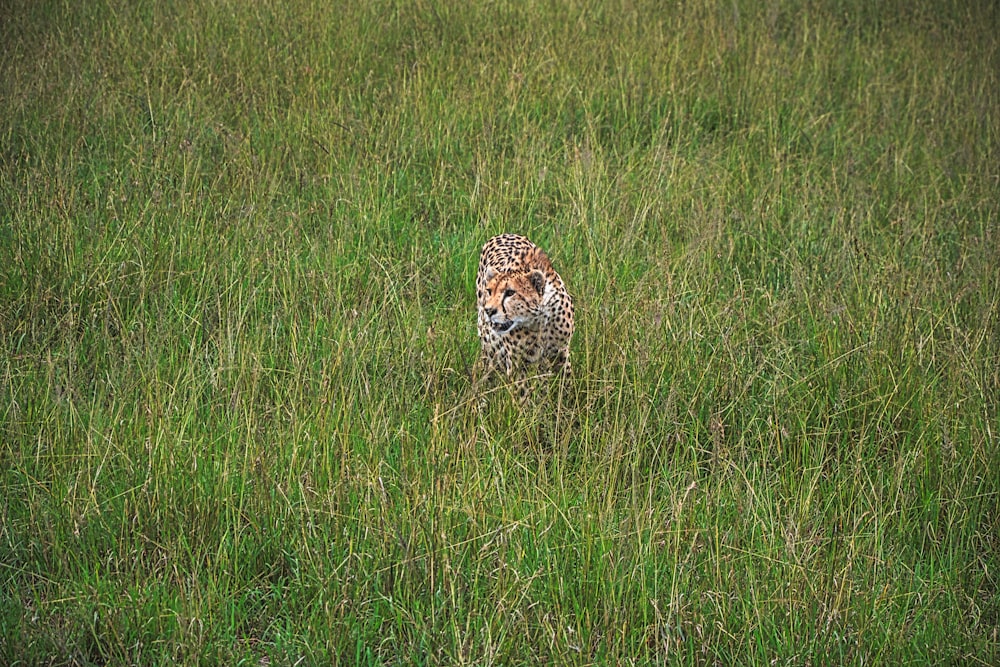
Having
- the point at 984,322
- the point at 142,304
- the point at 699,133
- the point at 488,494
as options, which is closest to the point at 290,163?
the point at 142,304

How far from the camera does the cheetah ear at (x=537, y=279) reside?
3.20 meters

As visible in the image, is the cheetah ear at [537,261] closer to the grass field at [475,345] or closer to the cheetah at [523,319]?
the cheetah at [523,319]

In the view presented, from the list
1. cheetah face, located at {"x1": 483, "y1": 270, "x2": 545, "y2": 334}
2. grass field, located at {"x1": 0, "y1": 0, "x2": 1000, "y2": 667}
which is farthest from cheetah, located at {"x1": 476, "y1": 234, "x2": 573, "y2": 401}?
grass field, located at {"x1": 0, "y1": 0, "x2": 1000, "y2": 667}

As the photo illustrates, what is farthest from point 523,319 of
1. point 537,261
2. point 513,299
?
point 537,261

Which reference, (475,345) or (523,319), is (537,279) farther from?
(475,345)

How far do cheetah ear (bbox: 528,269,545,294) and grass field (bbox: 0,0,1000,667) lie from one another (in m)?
0.22

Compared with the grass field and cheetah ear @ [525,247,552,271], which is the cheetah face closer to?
cheetah ear @ [525,247,552,271]

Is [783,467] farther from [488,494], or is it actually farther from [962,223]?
[962,223]

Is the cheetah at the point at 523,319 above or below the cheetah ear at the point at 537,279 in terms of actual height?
below

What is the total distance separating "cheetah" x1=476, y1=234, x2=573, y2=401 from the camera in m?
3.17

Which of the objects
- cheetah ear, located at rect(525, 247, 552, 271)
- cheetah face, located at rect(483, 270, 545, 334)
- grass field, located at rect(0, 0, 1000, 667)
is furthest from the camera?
cheetah ear, located at rect(525, 247, 552, 271)

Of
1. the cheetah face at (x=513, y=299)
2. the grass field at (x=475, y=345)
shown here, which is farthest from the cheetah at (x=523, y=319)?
the grass field at (x=475, y=345)

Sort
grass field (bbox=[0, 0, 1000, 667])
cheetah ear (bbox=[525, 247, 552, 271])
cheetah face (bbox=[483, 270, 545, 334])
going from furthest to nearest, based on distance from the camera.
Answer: cheetah ear (bbox=[525, 247, 552, 271]) → cheetah face (bbox=[483, 270, 545, 334]) → grass field (bbox=[0, 0, 1000, 667])

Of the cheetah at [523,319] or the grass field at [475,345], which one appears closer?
the grass field at [475,345]
